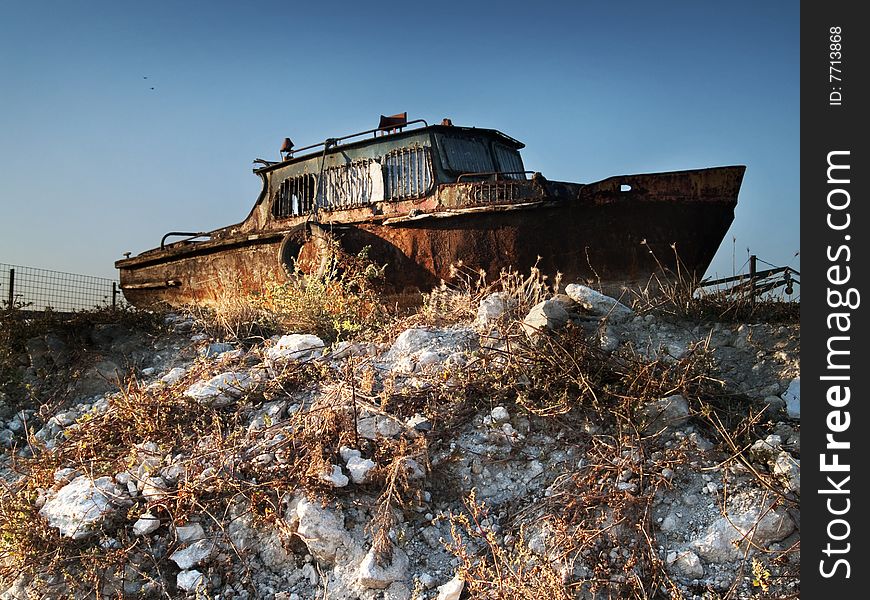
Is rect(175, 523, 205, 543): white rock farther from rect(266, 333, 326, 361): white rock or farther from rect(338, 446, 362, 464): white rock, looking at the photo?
rect(266, 333, 326, 361): white rock

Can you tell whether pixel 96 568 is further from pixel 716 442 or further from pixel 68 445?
pixel 716 442

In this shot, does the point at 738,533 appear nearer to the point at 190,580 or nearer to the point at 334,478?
the point at 334,478

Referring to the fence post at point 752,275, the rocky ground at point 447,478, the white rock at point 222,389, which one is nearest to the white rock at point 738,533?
the rocky ground at point 447,478

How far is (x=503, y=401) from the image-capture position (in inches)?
158

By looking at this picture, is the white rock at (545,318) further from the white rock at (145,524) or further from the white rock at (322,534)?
the white rock at (145,524)

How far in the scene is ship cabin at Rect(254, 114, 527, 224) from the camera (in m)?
8.35

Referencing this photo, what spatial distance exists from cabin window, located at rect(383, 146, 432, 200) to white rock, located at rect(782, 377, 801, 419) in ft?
16.6

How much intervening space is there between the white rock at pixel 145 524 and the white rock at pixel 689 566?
8.75 ft

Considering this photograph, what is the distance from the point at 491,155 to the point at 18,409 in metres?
6.57

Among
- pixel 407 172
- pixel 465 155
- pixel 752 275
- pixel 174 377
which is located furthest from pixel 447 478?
pixel 465 155

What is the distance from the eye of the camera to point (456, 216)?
7.49 meters

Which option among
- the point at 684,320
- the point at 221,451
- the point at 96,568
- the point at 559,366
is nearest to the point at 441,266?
the point at 684,320

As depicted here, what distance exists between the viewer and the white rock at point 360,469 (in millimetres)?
3354

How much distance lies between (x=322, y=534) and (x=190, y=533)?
0.76 metres
